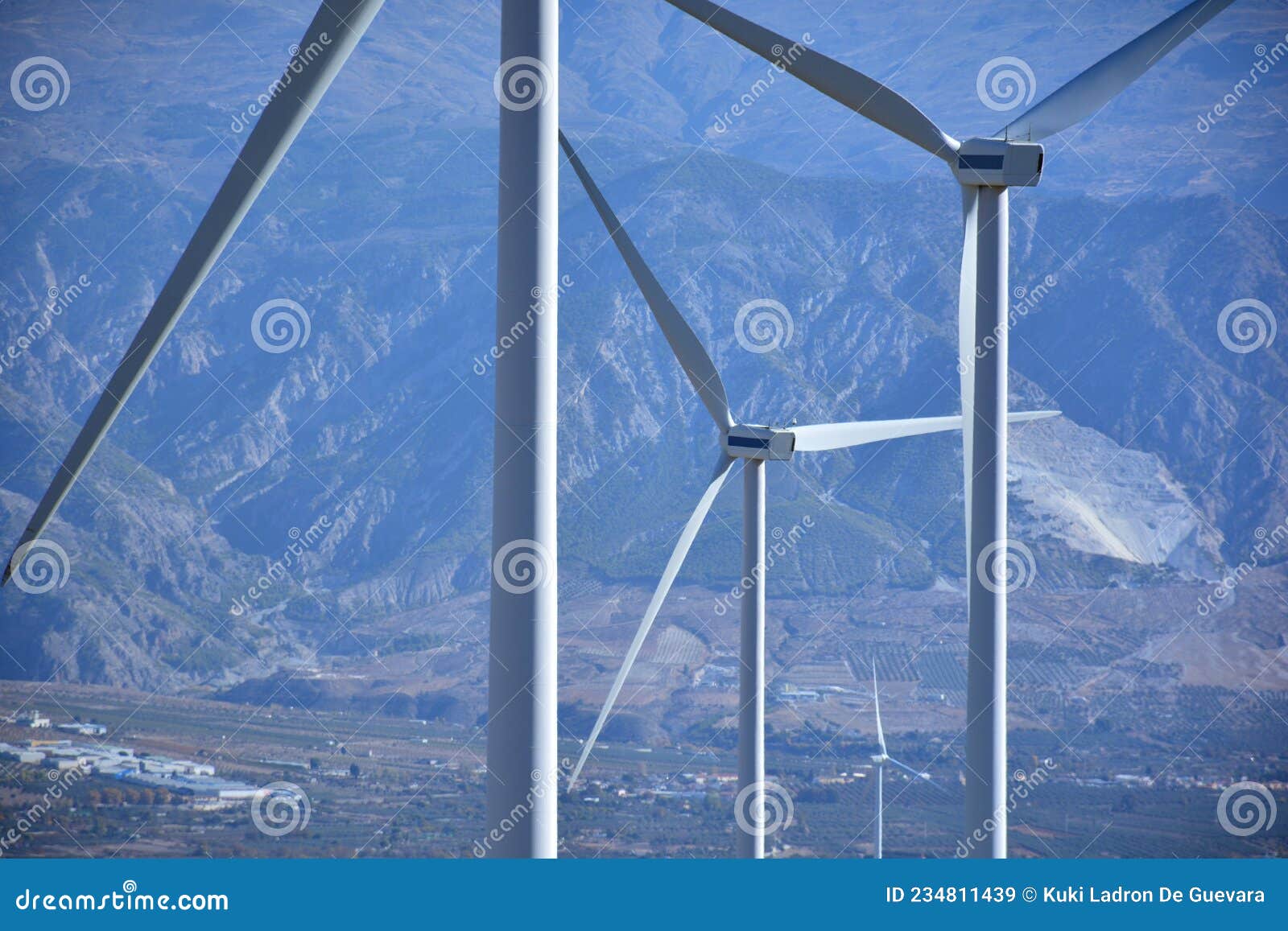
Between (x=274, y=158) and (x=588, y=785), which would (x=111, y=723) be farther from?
(x=274, y=158)

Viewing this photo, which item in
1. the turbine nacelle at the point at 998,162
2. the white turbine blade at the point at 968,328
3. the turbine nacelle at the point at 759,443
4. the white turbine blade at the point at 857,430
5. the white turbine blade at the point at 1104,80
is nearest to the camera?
the turbine nacelle at the point at 998,162

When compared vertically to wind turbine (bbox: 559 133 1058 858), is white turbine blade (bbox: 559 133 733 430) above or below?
above

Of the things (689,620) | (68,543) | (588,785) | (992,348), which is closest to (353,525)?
(68,543)

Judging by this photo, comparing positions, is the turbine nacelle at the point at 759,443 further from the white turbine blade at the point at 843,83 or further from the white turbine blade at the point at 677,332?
the white turbine blade at the point at 843,83

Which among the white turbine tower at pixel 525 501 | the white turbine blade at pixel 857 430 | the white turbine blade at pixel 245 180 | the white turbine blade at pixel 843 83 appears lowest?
the white turbine tower at pixel 525 501

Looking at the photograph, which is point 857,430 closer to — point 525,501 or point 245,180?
point 245,180

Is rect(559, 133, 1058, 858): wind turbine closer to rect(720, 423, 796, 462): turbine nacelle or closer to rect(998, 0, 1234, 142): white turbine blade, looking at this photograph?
rect(720, 423, 796, 462): turbine nacelle

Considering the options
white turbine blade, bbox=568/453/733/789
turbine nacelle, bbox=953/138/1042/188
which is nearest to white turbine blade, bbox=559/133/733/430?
white turbine blade, bbox=568/453/733/789

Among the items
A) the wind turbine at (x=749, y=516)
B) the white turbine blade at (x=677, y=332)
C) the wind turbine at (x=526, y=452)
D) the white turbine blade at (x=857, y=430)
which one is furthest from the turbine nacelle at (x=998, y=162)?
the white turbine blade at (x=857, y=430)

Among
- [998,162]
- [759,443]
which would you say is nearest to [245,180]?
[998,162]
